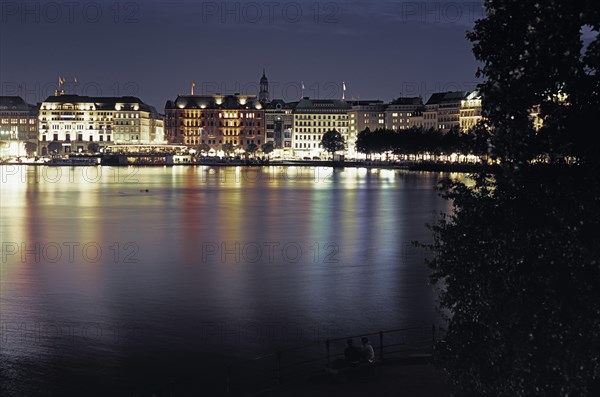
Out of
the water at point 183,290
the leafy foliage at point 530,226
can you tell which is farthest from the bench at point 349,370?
the leafy foliage at point 530,226

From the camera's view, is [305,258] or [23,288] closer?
[23,288]

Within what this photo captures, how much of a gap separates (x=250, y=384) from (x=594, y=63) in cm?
1005

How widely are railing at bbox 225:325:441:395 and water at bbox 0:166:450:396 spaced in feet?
1.98

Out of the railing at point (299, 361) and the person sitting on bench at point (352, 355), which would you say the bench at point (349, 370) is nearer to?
the person sitting on bench at point (352, 355)

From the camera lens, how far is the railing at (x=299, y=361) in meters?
17.1

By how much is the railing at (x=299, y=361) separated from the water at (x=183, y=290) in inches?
23.7

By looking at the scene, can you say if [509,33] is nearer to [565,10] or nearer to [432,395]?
[565,10]

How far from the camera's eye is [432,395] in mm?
14062

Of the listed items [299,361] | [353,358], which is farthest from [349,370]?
[299,361]

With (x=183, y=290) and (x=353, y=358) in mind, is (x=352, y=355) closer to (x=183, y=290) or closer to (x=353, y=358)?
(x=353, y=358)

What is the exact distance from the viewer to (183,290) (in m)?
29.7

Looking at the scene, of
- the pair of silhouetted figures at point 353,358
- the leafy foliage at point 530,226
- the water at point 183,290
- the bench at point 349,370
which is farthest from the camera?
the water at point 183,290

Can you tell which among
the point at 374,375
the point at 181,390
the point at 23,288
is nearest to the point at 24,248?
the point at 23,288

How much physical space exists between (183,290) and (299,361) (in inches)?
441
